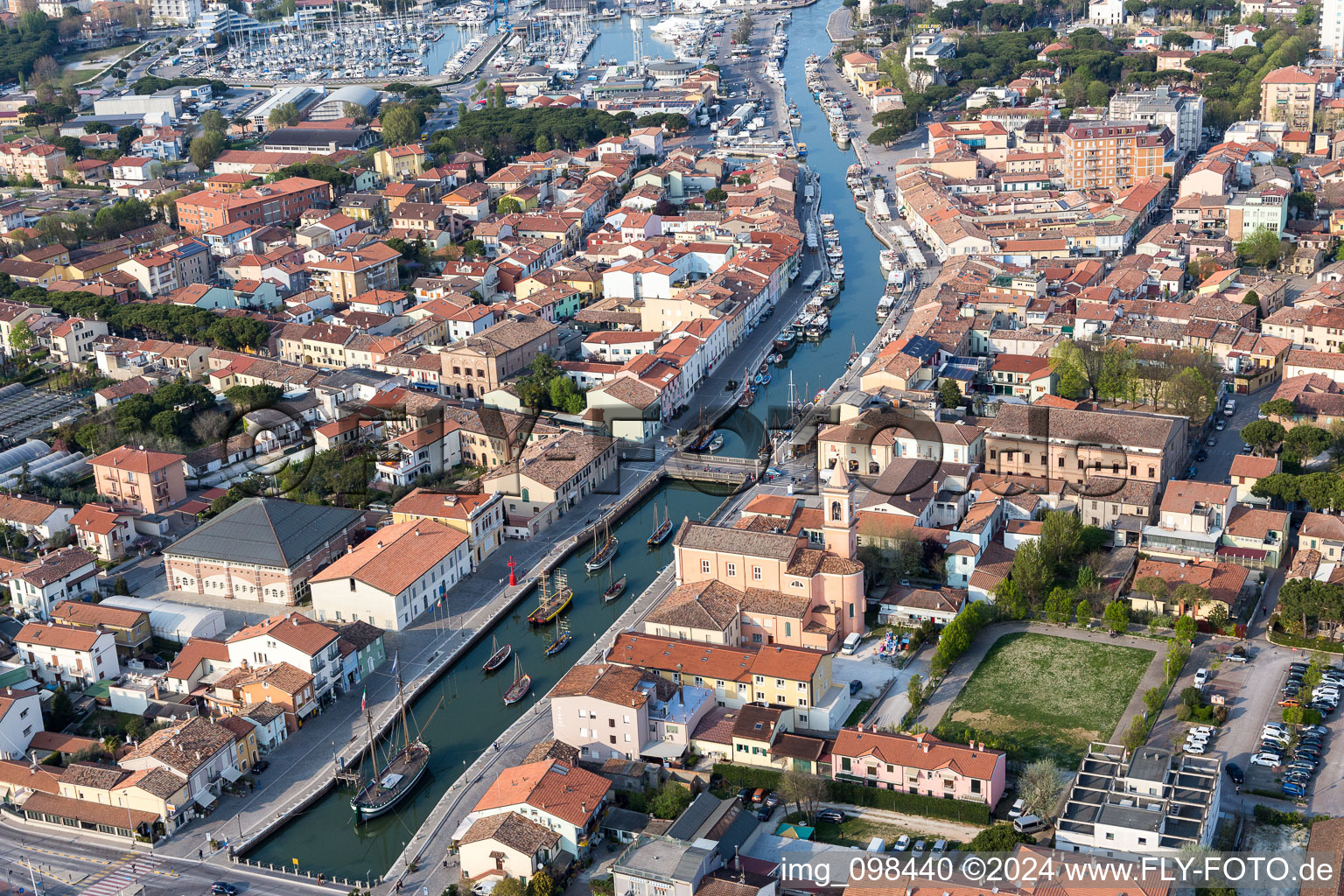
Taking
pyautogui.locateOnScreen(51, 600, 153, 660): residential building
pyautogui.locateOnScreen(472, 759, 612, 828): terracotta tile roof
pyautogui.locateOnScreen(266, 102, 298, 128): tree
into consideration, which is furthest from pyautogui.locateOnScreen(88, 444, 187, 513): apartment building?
pyautogui.locateOnScreen(266, 102, 298, 128): tree

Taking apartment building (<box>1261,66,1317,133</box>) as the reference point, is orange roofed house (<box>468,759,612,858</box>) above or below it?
below

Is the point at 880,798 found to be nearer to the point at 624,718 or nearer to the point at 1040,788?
the point at 1040,788

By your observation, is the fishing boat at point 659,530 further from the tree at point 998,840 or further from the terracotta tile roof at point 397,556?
the tree at point 998,840

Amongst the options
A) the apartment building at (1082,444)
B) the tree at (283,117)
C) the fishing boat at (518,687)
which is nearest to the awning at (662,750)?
the fishing boat at (518,687)

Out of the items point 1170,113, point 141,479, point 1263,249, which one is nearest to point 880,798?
point 141,479

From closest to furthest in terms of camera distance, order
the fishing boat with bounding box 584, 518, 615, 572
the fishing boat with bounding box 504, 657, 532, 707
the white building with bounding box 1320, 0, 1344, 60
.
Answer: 1. the fishing boat with bounding box 504, 657, 532, 707
2. the fishing boat with bounding box 584, 518, 615, 572
3. the white building with bounding box 1320, 0, 1344, 60

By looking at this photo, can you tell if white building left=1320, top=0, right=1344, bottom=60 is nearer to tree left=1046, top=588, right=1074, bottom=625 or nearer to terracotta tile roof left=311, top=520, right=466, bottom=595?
tree left=1046, top=588, right=1074, bottom=625

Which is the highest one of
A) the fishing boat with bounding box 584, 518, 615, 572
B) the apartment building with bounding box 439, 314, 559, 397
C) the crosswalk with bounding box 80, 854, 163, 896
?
the apartment building with bounding box 439, 314, 559, 397
